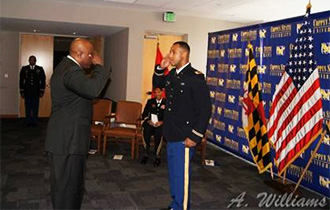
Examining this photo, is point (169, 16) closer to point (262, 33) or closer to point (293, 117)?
point (262, 33)

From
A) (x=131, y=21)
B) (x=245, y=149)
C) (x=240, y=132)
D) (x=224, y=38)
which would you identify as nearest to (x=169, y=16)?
(x=131, y=21)

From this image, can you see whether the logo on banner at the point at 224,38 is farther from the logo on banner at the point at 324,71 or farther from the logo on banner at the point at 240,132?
the logo on banner at the point at 324,71

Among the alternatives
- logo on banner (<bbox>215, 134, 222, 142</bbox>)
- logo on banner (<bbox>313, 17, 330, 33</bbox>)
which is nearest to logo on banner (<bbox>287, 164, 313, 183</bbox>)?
logo on banner (<bbox>313, 17, 330, 33</bbox>)

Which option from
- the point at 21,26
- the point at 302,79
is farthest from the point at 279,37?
the point at 21,26

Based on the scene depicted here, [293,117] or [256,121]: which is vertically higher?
[293,117]

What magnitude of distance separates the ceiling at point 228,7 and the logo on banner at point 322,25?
2.09 metres

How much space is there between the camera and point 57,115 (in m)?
2.37

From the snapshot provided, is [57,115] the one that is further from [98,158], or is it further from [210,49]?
[210,49]

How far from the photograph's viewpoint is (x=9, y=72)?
29.8 ft

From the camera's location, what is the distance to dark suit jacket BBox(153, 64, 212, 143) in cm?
287

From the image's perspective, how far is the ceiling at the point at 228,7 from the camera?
234 inches

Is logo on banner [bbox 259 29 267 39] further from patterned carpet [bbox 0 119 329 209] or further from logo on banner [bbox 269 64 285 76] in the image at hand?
→ patterned carpet [bbox 0 119 329 209]

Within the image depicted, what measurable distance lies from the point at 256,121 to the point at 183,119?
187cm

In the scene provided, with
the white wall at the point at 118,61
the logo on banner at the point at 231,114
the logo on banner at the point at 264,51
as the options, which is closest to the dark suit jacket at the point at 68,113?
the logo on banner at the point at 264,51
